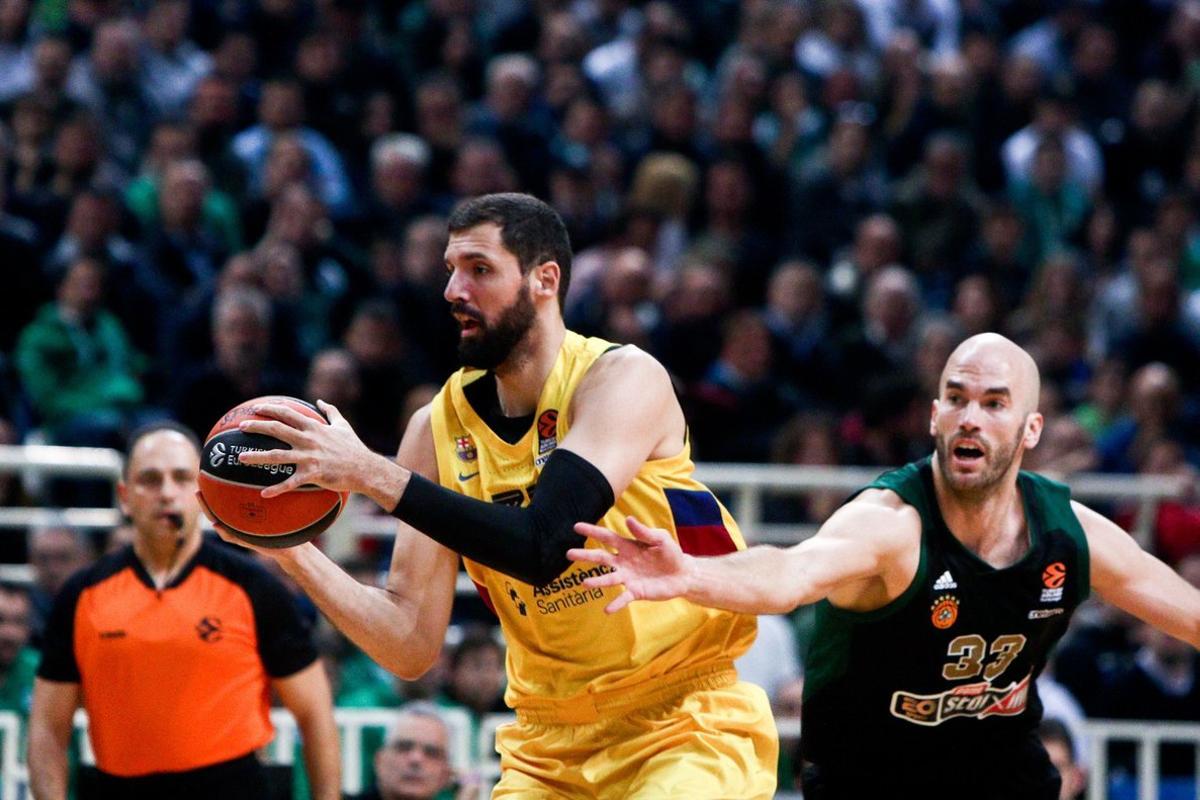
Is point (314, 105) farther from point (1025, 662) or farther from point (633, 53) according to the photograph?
point (1025, 662)

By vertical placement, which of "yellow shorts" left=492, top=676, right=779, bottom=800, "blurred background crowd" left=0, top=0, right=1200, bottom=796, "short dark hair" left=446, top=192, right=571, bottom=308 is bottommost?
"yellow shorts" left=492, top=676, right=779, bottom=800

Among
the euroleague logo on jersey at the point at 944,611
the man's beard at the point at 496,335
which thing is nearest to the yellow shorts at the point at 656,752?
the euroleague logo on jersey at the point at 944,611

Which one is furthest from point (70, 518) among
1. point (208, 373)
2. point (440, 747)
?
point (440, 747)

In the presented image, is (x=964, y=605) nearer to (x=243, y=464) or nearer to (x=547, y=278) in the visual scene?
(x=547, y=278)

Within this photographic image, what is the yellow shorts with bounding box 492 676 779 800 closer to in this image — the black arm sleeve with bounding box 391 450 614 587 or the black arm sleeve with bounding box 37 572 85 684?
the black arm sleeve with bounding box 391 450 614 587

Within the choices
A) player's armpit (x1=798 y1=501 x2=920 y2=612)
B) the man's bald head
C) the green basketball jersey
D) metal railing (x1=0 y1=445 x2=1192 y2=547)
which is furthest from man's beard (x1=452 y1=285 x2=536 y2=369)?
metal railing (x1=0 y1=445 x2=1192 y2=547)

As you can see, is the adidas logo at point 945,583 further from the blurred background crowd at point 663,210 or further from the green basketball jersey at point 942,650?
the blurred background crowd at point 663,210

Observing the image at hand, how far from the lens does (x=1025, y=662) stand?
5.72 meters

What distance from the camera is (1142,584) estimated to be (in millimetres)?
5824

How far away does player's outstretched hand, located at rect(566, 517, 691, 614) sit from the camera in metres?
4.51

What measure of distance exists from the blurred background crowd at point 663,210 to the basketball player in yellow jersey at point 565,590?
370cm

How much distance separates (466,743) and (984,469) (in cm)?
360

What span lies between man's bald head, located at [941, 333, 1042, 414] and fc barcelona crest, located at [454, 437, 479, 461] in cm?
148

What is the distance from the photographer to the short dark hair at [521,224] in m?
5.23
